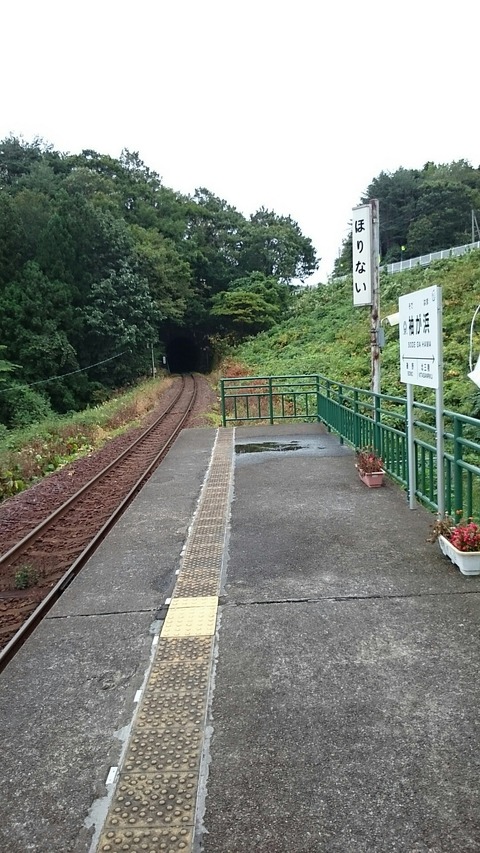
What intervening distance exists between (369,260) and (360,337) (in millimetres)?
18852

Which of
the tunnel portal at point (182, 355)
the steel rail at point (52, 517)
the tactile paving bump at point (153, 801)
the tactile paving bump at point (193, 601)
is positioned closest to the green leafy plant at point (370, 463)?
the tactile paving bump at point (193, 601)

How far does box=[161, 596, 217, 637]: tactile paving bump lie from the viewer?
3671mm

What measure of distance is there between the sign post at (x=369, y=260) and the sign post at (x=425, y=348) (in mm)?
3061

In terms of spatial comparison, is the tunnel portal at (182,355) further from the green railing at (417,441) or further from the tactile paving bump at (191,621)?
the tactile paving bump at (191,621)

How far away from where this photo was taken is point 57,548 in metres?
6.34

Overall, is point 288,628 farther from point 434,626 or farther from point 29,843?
point 29,843

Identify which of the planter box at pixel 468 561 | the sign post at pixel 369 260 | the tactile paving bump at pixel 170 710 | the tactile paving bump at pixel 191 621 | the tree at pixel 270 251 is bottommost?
the tactile paving bump at pixel 170 710

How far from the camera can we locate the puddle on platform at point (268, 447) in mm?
10109

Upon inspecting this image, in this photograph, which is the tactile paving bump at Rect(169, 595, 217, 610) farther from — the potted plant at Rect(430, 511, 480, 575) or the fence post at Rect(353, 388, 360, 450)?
the fence post at Rect(353, 388, 360, 450)

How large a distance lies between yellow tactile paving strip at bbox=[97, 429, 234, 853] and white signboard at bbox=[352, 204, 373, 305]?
5.71 metres

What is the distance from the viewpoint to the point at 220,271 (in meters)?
51.7

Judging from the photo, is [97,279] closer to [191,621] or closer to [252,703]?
[191,621]

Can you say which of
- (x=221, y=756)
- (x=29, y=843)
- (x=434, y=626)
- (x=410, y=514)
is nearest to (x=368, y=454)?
(x=410, y=514)

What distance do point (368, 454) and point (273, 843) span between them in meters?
5.48
